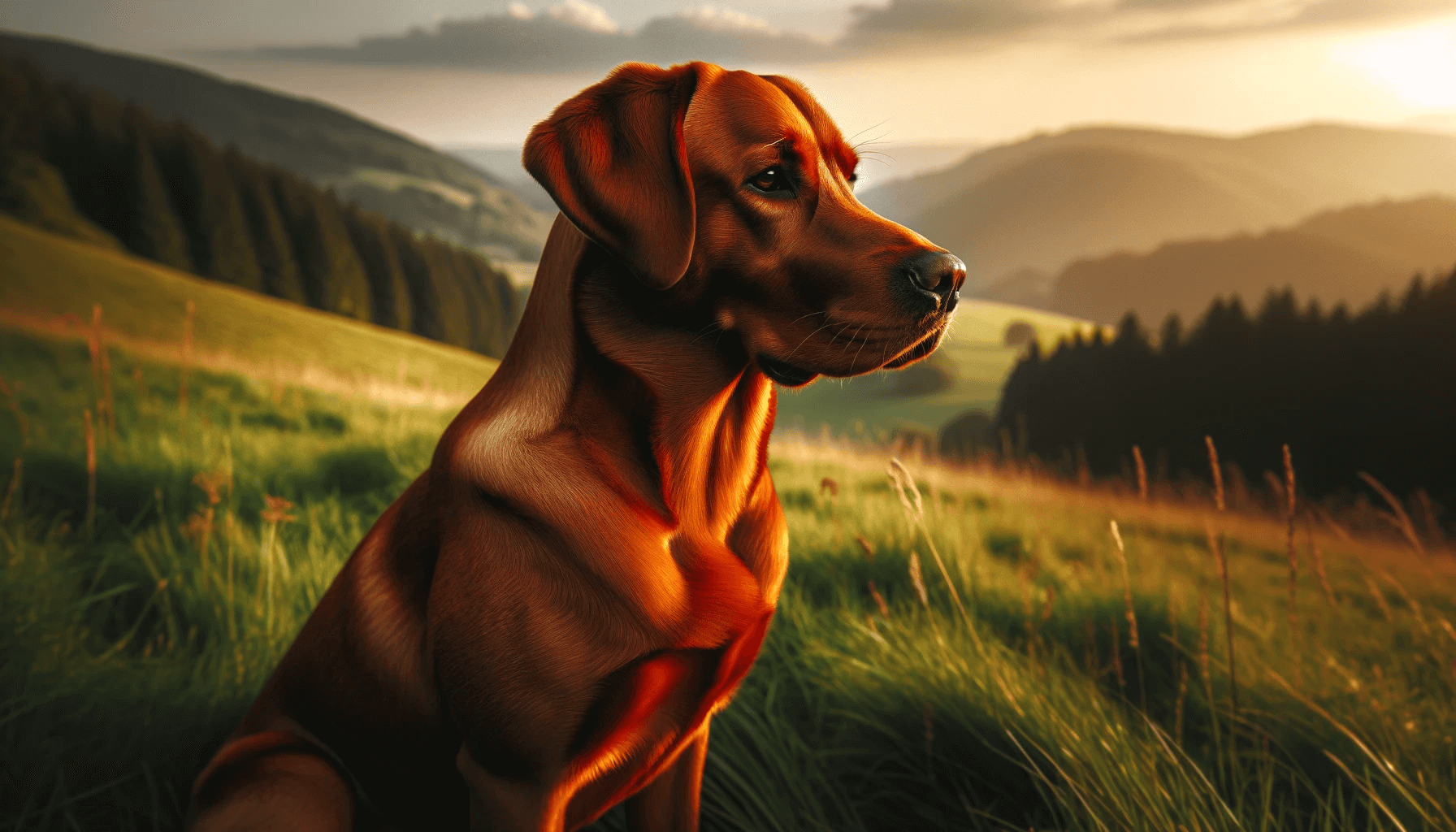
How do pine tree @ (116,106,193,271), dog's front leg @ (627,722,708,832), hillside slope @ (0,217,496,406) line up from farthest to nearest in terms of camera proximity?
pine tree @ (116,106,193,271) < hillside slope @ (0,217,496,406) < dog's front leg @ (627,722,708,832)

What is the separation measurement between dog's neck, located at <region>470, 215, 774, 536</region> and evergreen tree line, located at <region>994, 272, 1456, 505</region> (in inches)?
254

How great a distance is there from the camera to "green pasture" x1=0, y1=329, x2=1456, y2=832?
191 centimetres

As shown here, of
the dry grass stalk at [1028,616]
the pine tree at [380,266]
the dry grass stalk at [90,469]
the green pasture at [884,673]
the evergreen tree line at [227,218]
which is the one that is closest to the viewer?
the green pasture at [884,673]

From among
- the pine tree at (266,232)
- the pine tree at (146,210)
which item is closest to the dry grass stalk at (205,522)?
the pine tree at (146,210)

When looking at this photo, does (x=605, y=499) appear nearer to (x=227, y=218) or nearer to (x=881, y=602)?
(x=881, y=602)

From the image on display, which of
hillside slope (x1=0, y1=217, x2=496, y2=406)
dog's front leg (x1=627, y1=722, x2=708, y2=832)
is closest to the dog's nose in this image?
dog's front leg (x1=627, y1=722, x2=708, y2=832)

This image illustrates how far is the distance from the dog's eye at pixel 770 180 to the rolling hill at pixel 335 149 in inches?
1850

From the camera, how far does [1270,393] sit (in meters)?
10.9

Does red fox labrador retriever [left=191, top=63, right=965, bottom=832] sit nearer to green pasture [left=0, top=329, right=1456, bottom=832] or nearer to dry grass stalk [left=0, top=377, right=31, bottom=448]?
green pasture [left=0, top=329, right=1456, bottom=832]

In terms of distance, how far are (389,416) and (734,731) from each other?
4.79 m

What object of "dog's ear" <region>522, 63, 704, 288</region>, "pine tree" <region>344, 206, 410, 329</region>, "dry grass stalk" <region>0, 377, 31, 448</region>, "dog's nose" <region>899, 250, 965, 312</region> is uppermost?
"dog's ear" <region>522, 63, 704, 288</region>

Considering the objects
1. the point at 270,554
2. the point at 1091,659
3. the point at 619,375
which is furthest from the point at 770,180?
the point at 270,554

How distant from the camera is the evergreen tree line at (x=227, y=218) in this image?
96.2 feet

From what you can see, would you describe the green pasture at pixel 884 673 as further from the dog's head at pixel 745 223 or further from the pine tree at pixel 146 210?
the pine tree at pixel 146 210
